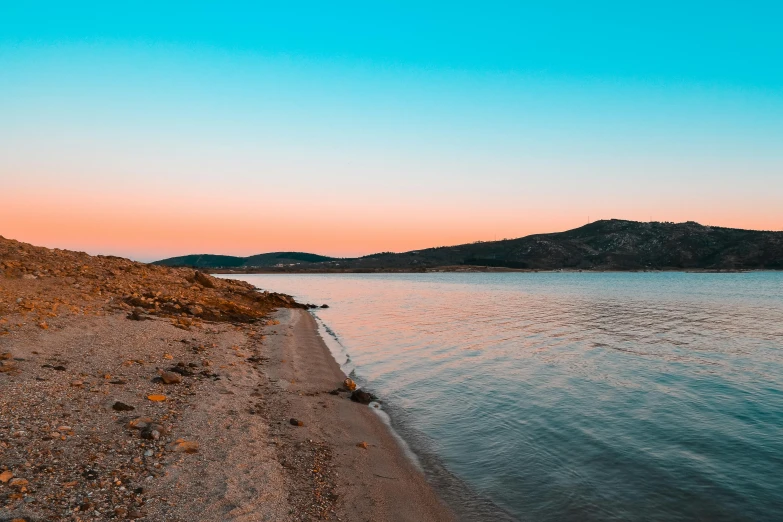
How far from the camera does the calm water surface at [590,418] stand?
1042 cm

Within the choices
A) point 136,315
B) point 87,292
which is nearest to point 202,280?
point 87,292

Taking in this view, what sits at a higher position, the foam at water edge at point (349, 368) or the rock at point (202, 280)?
the rock at point (202, 280)

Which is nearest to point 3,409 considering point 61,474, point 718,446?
point 61,474

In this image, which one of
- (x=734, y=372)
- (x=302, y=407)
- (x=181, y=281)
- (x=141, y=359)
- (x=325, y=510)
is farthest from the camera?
(x=181, y=281)

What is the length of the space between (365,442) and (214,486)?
4977mm

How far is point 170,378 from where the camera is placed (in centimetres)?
1441

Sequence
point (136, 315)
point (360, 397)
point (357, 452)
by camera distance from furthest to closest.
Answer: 1. point (136, 315)
2. point (360, 397)
3. point (357, 452)

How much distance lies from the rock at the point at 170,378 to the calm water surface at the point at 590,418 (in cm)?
707

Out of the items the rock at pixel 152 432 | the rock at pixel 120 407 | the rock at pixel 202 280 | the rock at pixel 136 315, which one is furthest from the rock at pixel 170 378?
the rock at pixel 202 280

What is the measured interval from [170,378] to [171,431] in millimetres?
4178

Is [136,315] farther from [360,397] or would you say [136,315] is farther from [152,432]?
[152,432]

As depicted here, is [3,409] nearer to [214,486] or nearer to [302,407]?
[214,486]

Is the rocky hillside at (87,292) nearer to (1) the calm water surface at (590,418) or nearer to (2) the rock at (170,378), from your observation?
(2) the rock at (170,378)

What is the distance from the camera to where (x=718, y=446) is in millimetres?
13305
